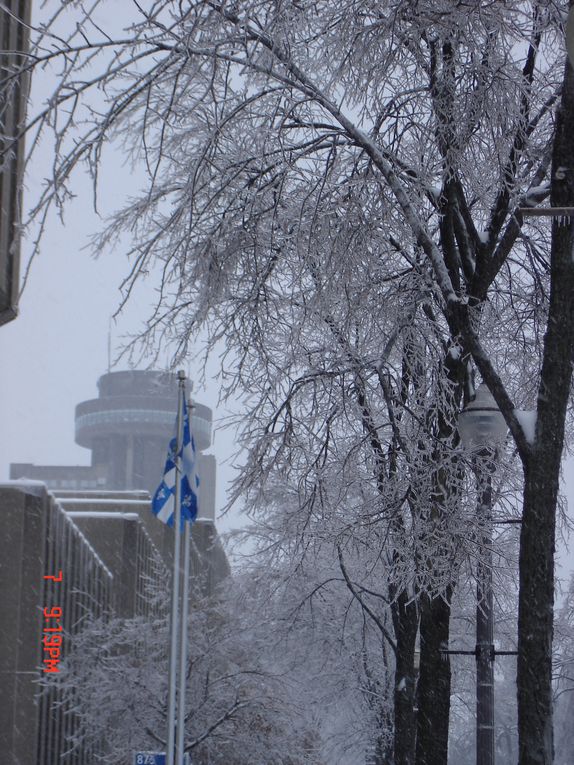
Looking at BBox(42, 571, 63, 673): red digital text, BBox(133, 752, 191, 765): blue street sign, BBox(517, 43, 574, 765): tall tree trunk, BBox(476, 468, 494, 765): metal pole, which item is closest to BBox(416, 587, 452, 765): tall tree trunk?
BBox(476, 468, 494, 765): metal pole

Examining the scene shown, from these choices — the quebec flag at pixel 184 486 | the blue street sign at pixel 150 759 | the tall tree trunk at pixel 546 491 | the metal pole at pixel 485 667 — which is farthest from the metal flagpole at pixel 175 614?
the tall tree trunk at pixel 546 491

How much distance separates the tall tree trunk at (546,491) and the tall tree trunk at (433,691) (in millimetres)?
3386

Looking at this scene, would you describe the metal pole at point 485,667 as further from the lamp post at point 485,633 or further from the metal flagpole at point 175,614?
the metal flagpole at point 175,614

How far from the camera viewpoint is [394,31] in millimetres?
8406

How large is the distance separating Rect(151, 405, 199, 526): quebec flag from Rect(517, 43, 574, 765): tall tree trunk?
36.0 feet

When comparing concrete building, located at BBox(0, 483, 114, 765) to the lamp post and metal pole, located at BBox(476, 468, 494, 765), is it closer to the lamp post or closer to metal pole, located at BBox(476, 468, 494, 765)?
the lamp post

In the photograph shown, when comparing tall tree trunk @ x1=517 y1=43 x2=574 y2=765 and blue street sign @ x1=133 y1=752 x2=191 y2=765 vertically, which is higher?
tall tree trunk @ x1=517 y1=43 x2=574 y2=765

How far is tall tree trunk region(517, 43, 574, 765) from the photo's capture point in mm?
6875

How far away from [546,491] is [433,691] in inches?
152

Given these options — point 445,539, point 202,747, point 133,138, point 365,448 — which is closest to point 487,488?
point 445,539

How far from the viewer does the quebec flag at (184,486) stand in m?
18.0

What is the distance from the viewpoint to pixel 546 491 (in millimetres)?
7207

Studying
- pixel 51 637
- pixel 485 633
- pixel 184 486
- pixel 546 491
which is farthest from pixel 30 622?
pixel 546 491

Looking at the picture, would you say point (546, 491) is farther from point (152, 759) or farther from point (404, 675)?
point (152, 759)
